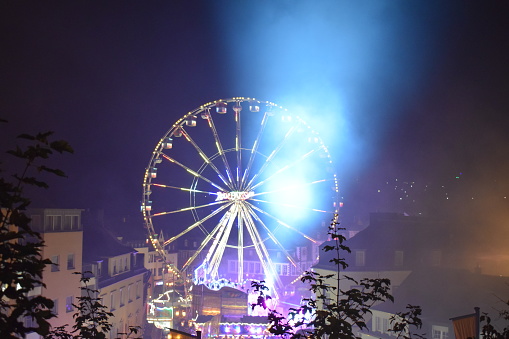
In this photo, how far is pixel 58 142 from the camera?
605cm

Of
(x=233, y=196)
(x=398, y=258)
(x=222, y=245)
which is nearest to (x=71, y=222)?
Result: (x=222, y=245)

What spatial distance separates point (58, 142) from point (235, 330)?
40643 mm

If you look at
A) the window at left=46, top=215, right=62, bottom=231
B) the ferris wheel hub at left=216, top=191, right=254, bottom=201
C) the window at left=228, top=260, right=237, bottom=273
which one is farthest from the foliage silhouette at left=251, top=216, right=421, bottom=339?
the window at left=228, top=260, right=237, bottom=273

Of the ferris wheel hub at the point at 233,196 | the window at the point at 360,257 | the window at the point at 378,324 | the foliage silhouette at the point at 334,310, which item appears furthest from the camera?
the window at the point at 360,257

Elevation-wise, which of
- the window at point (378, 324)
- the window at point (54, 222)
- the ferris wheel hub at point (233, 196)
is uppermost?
the ferris wheel hub at point (233, 196)

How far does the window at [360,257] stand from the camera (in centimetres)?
4656

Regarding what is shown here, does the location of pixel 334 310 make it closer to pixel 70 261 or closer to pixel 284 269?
pixel 70 261

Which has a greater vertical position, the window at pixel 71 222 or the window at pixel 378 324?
the window at pixel 71 222

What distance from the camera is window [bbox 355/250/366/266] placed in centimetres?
4656

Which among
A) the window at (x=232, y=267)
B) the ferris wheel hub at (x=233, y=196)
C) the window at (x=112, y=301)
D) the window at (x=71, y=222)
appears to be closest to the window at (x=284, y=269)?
the window at (x=232, y=267)

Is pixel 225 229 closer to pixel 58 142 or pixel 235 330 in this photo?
pixel 235 330

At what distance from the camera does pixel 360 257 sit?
153 feet

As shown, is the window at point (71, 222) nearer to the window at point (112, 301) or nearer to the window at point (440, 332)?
the window at point (112, 301)

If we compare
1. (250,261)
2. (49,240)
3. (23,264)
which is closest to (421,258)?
(49,240)
